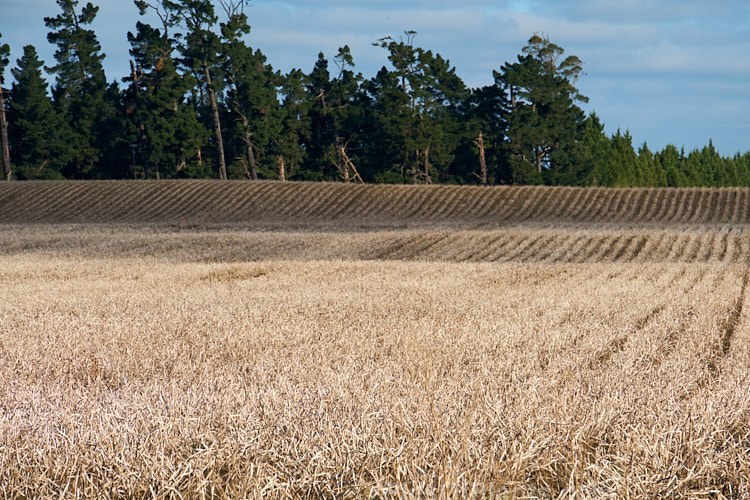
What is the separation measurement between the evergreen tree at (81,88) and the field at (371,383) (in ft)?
170

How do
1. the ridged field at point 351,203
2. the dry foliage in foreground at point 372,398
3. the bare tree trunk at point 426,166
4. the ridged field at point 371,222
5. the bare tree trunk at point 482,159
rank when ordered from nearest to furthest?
the dry foliage in foreground at point 372,398
the ridged field at point 371,222
the ridged field at point 351,203
the bare tree trunk at point 426,166
the bare tree trunk at point 482,159

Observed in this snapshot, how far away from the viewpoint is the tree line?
60.5m

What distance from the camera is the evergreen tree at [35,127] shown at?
59531 mm

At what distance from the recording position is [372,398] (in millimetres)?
4117

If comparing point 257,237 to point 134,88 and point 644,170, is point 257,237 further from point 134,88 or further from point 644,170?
point 644,170

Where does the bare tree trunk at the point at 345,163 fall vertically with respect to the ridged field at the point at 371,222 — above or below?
above

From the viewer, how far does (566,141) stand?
229 ft

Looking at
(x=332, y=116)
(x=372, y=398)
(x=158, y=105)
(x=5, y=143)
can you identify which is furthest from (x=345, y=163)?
(x=372, y=398)

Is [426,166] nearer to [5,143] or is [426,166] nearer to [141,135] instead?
[141,135]

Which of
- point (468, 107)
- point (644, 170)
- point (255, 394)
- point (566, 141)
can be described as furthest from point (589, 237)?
point (644, 170)

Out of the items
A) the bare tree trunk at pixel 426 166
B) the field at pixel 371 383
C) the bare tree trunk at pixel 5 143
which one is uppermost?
the bare tree trunk at pixel 5 143

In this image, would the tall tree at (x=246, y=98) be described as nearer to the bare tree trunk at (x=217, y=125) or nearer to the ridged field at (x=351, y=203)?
the bare tree trunk at (x=217, y=125)

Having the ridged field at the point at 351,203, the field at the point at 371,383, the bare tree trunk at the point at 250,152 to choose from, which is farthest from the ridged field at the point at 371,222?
the bare tree trunk at the point at 250,152

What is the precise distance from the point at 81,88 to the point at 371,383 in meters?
68.6
